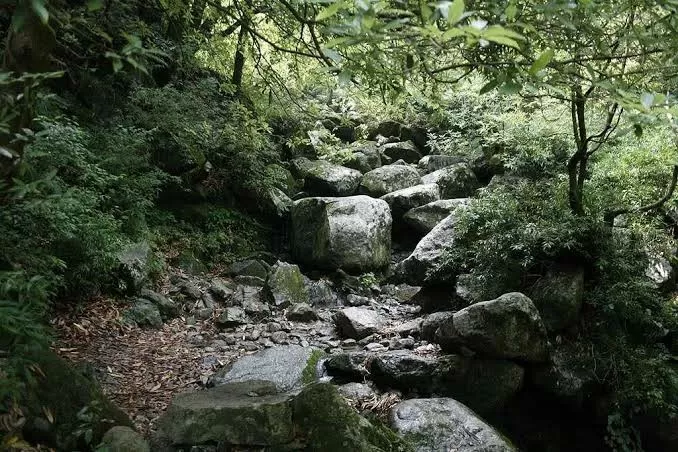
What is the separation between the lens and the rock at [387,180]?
12168 millimetres

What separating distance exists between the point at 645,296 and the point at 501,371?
1.86 m

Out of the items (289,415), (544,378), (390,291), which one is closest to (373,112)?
(390,291)

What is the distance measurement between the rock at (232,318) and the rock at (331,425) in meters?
3.32

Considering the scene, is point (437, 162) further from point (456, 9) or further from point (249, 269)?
Answer: point (456, 9)

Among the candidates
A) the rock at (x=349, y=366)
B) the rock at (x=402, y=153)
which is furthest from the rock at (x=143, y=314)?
the rock at (x=402, y=153)

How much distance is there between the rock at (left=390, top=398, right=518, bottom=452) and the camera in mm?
3969

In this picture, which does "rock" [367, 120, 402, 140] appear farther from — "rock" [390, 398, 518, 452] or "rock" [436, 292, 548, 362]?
"rock" [390, 398, 518, 452]

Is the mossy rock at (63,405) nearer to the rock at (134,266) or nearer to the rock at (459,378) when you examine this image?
the rock at (459,378)

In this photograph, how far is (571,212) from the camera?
5.75 meters

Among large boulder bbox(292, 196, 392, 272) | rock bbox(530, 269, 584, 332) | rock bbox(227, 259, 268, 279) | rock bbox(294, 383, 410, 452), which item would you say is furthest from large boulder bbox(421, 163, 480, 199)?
rock bbox(294, 383, 410, 452)

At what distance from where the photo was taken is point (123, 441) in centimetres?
288

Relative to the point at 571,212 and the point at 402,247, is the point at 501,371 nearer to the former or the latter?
the point at 571,212

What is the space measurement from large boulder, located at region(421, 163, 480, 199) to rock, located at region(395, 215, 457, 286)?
389 centimetres

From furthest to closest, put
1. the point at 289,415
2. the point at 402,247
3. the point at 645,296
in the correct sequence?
the point at 402,247 < the point at 645,296 < the point at 289,415
